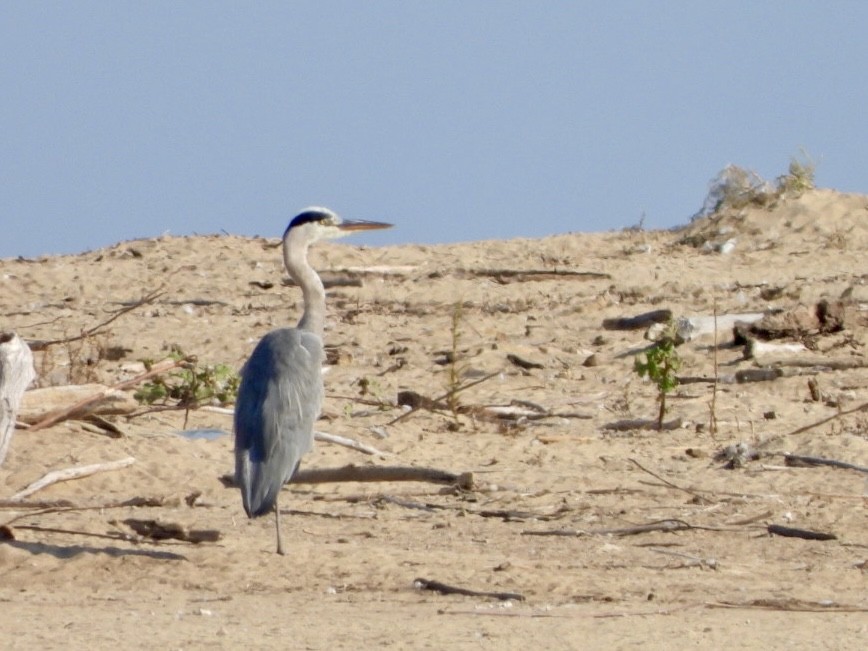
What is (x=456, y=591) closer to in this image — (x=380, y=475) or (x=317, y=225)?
(x=380, y=475)

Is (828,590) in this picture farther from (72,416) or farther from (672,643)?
(72,416)

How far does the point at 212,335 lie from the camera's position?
1525cm

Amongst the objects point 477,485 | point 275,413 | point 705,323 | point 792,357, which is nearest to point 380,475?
point 477,485

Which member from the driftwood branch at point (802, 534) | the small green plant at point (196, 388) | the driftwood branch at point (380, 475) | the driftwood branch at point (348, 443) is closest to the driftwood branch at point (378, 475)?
the driftwood branch at point (380, 475)

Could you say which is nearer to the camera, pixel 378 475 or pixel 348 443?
pixel 378 475

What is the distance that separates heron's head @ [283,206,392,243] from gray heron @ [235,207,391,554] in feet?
3.68

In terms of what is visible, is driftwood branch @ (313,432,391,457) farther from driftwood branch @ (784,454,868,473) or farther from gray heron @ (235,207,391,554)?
driftwood branch @ (784,454,868,473)

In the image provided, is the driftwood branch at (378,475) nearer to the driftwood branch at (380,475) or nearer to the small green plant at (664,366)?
the driftwood branch at (380,475)

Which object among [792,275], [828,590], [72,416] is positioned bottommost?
[828,590]

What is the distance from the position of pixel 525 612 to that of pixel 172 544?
195cm

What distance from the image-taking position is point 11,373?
748 cm

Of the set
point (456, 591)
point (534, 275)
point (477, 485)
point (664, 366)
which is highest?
point (534, 275)

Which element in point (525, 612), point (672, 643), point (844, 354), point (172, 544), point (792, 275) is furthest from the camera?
point (792, 275)

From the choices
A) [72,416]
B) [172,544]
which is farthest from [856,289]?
[172,544]
